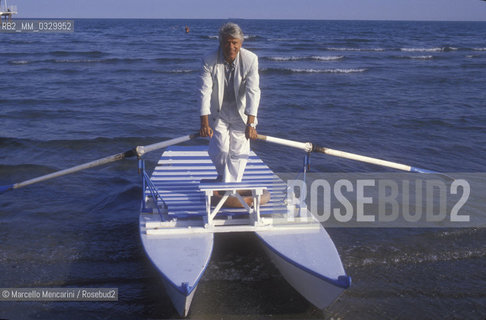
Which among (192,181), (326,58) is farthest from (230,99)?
(326,58)

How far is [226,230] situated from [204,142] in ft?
22.2

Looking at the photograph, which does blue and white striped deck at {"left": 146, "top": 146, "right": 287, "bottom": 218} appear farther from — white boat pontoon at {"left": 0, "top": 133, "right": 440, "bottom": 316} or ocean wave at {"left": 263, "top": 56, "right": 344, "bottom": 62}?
ocean wave at {"left": 263, "top": 56, "right": 344, "bottom": 62}

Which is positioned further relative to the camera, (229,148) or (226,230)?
(229,148)

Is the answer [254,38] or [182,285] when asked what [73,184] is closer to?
[182,285]

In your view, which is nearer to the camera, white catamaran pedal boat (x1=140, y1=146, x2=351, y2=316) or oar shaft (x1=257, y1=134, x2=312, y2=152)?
white catamaran pedal boat (x1=140, y1=146, x2=351, y2=316)

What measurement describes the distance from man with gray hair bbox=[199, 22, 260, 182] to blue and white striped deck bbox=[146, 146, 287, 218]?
1.53 feet

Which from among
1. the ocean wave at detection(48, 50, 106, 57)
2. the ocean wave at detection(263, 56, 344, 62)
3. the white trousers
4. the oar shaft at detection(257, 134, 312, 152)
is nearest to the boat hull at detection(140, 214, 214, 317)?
the white trousers

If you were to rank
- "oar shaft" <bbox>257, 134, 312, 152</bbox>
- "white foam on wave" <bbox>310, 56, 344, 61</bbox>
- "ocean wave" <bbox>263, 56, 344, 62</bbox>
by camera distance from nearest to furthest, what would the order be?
"oar shaft" <bbox>257, 134, 312, 152</bbox>, "ocean wave" <bbox>263, 56, 344, 62</bbox>, "white foam on wave" <bbox>310, 56, 344, 61</bbox>

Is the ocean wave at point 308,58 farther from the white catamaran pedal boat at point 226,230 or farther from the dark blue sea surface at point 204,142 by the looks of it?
the white catamaran pedal boat at point 226,230

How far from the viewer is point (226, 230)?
543 centimetres

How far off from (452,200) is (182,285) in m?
5.66

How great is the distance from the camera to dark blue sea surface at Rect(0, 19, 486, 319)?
5426mm

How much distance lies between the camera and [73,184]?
9.04 meters

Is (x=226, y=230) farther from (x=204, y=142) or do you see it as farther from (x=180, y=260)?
(x=204, y=142)
